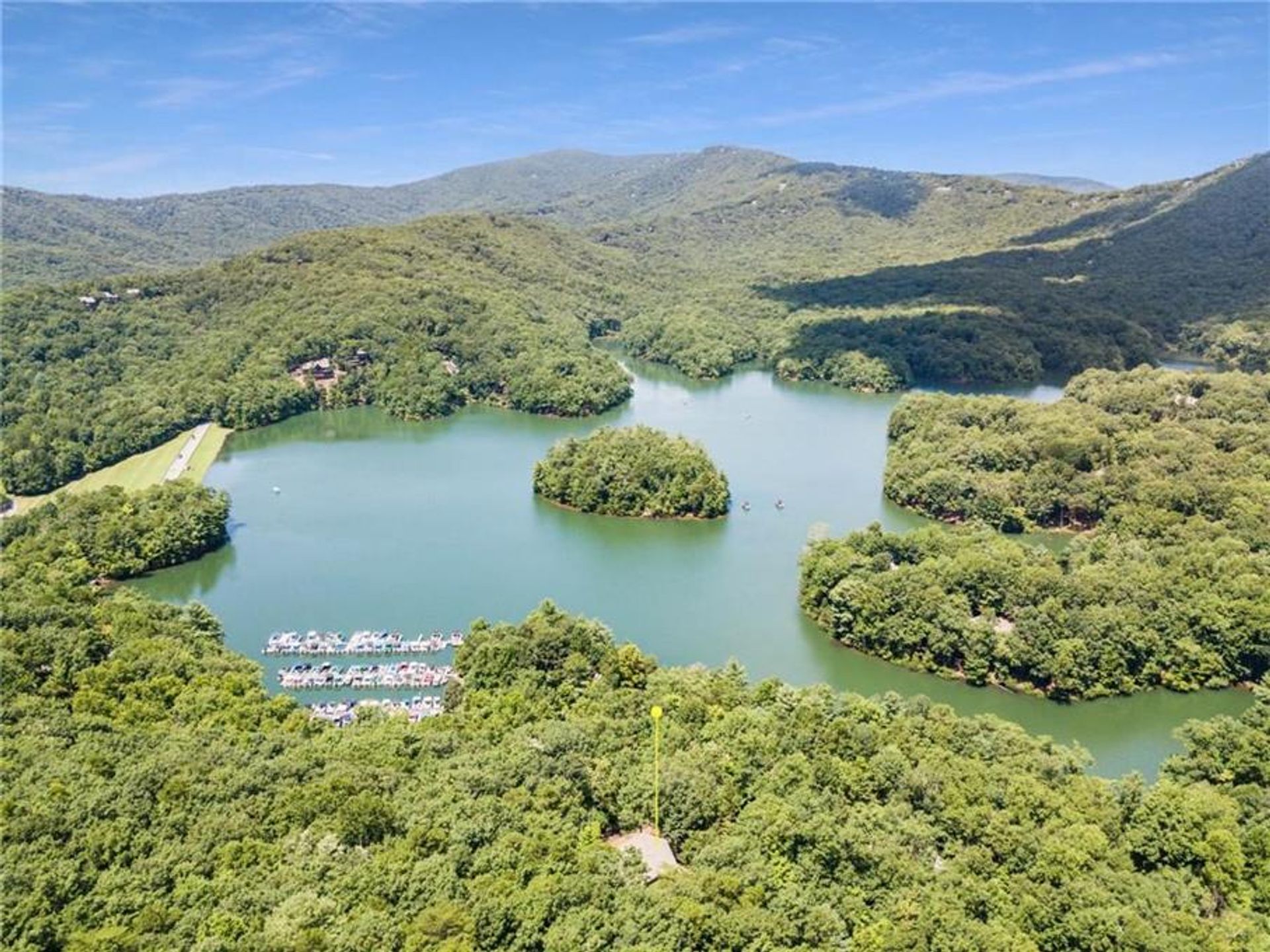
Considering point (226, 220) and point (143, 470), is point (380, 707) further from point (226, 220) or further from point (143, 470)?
point (226, 220)

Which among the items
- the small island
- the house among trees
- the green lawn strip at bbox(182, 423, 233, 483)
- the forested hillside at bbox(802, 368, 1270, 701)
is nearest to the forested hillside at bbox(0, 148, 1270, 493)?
the house among trees

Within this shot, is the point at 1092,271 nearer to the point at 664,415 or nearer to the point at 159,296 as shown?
the point at 664,415

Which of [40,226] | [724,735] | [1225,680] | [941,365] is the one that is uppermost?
[40,226]

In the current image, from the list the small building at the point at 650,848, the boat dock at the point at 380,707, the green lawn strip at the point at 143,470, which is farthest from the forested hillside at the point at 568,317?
the small building at the point at 650,848

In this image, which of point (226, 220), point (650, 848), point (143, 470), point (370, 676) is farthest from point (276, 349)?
point (226, 220)

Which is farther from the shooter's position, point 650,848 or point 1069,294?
point 1069,294

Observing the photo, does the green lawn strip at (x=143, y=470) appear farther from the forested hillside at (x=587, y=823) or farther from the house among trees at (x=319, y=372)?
the forested hillside at (x=587, y=823)

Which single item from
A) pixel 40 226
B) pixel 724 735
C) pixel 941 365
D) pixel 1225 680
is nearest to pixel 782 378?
pixel 941 365
